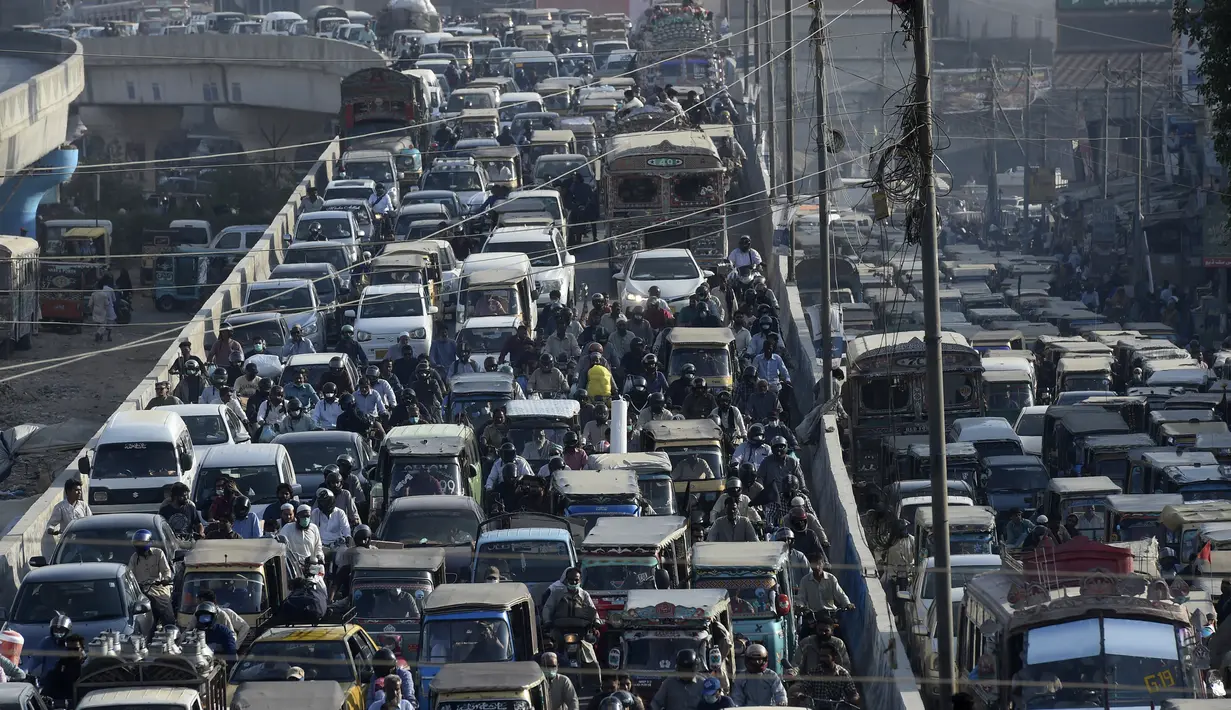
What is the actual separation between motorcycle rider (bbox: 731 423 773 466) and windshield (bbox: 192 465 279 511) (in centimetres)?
543

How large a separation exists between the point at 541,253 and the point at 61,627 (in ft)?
65.0

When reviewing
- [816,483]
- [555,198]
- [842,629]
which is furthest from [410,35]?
[842,629]

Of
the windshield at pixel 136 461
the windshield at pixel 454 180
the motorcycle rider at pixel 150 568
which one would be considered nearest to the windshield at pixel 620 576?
the motorcycle rider at pixel 150 568

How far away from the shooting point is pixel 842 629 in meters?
23.1

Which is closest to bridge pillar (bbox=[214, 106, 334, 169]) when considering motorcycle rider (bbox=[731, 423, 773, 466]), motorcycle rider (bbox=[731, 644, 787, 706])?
motorcycle rider (bbox=[731, 423, 773, 466])

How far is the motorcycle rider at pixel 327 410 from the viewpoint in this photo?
94.7 feet

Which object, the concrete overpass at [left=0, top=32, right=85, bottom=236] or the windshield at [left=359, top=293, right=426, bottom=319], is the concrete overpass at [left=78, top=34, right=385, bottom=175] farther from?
the windshield at [left=359, top=293, right=426, bottom=319]

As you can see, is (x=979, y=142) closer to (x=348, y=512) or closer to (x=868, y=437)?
(x=868, y=437)

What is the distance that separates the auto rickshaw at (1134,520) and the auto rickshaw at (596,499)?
5.92m

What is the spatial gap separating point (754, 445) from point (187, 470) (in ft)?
22.3

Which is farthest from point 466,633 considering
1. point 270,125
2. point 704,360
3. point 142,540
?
point 270,125

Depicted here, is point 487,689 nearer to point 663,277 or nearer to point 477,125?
point 663,277

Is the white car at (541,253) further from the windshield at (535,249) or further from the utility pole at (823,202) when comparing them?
the utility pole at (823,202)

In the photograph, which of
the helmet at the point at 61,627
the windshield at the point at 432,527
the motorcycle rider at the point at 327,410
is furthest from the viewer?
the motorcycle rider at the point at 327,410
